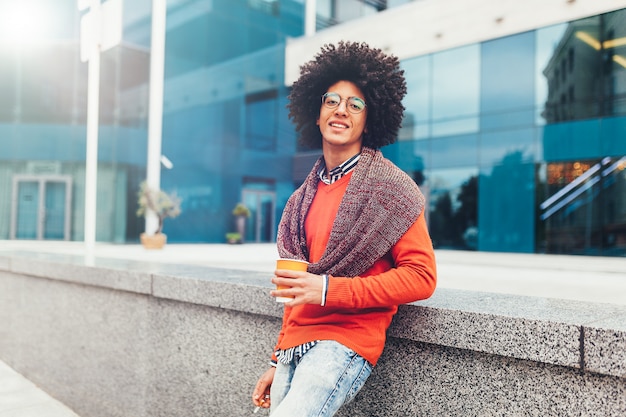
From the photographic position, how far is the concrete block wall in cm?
182

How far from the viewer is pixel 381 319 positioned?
197 centimetres

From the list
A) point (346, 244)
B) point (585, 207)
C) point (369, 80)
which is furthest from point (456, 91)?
point (346, 244)

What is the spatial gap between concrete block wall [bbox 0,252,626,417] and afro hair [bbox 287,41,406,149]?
2.41 feet

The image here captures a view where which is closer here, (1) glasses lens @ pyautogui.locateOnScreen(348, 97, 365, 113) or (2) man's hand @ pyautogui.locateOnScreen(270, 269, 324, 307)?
(2) man's hand @ pyautogui.locateOnScreen(270, 269, 324, 307)

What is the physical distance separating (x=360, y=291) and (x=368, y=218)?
27cm

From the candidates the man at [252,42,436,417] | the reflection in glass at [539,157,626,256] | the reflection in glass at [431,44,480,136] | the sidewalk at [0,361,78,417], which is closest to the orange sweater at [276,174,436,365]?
the man at [252,42,436,417]

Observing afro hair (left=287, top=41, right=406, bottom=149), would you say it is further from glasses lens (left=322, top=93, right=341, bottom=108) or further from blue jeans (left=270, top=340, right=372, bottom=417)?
blue jeans (left=270, top=340, right=372, bottom=417)

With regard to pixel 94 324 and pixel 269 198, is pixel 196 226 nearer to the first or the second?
pixel 269 198

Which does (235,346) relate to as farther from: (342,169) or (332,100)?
(332,100)

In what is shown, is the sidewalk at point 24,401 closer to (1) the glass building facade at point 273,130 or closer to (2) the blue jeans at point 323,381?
(2) the blue jeans at point 323,381

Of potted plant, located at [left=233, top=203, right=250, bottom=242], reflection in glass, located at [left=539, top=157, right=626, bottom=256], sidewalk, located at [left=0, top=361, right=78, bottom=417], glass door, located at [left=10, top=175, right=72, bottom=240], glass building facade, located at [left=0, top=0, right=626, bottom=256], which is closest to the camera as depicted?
sidewalk, located at [left=0, top=361, right=78, bottom=417]

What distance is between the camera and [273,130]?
89.3 ft

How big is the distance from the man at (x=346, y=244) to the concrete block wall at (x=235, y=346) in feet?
1.05

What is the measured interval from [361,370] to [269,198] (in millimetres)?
25541
